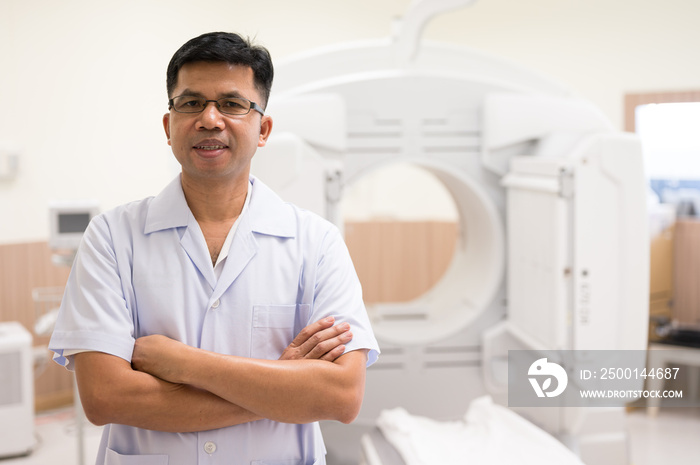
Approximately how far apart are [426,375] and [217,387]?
1.70 metres

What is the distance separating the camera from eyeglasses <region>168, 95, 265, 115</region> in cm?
132

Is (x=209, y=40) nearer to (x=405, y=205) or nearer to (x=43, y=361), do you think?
(x=43, y=361)

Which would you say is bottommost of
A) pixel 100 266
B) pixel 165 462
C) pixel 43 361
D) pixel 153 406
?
pixel 43 361

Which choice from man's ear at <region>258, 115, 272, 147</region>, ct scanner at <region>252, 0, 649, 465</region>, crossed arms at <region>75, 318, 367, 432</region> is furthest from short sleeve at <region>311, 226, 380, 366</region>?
ct scanner at <region>252, 0, 649, 465</region>

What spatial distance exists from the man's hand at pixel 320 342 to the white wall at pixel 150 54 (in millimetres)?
3171

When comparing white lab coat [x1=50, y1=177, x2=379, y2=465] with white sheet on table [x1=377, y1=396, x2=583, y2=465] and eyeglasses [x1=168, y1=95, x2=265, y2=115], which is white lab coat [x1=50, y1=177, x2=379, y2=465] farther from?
white sheet on table [x1=377, y1=396, x2=583, y2=465]

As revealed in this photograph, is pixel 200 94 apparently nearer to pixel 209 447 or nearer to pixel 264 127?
pixel 264 127

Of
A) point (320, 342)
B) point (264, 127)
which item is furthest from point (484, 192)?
point (320, 342)

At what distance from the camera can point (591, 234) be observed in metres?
2.45

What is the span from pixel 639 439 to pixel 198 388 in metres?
3.16

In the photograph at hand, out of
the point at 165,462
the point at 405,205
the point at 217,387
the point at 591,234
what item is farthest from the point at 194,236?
the point at 405,205

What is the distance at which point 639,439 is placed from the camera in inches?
147

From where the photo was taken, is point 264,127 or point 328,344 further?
point 264,127

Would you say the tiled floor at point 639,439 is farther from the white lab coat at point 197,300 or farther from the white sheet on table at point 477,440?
the white lab coat at point 197,300
